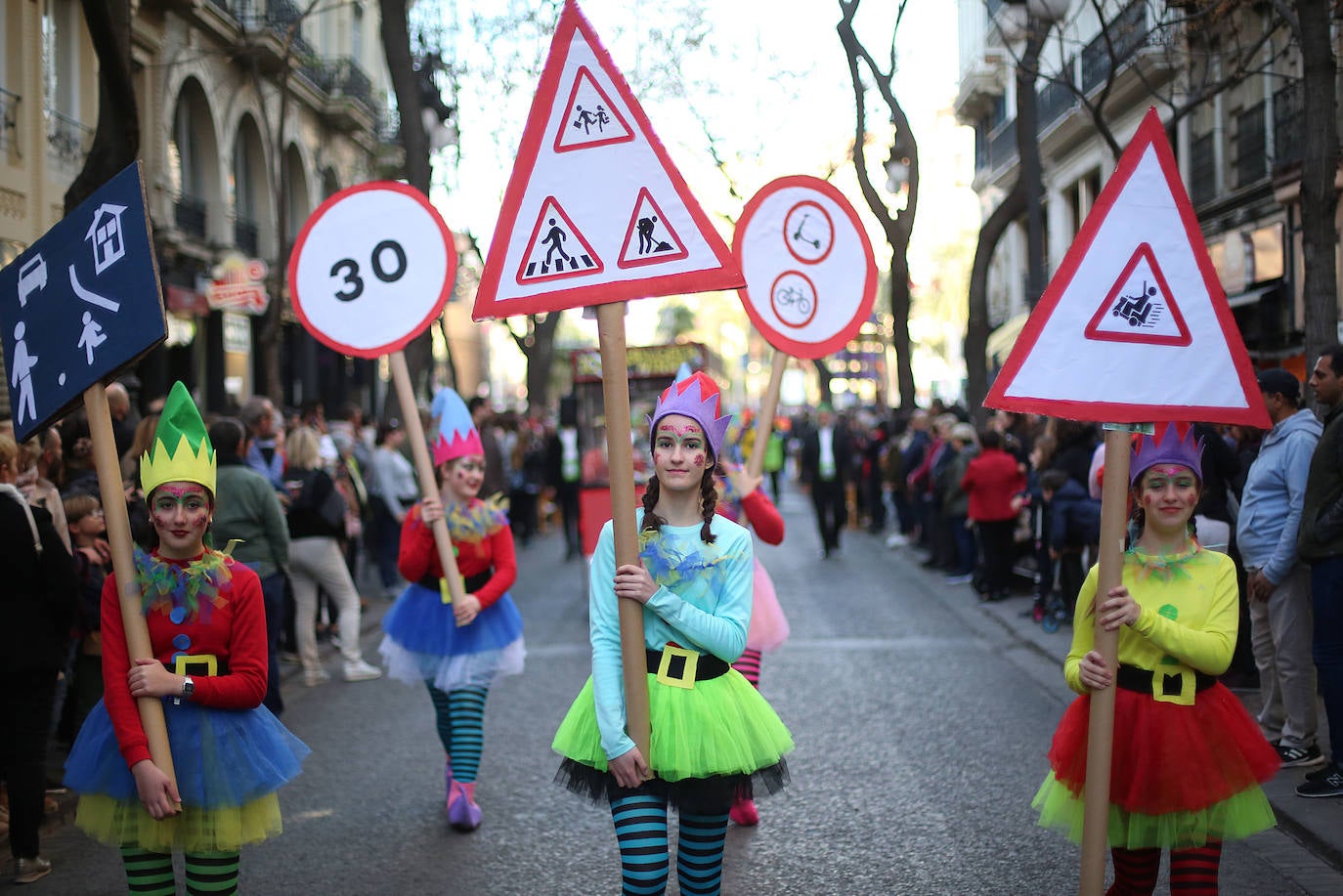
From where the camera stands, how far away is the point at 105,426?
392 centimetres

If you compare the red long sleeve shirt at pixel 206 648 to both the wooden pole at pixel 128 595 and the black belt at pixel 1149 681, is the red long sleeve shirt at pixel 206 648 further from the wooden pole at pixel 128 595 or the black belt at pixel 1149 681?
the black belt at pixel 1149 681

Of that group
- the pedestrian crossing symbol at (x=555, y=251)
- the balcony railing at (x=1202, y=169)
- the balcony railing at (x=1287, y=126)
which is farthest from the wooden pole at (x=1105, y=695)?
the balcony railing at (x=1202, y=169)

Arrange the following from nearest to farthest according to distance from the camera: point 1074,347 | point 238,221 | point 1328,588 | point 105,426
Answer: point 1074,347
point 105,426
point 1328,588
point 238,221

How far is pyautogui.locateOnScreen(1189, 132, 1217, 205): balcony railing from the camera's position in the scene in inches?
859

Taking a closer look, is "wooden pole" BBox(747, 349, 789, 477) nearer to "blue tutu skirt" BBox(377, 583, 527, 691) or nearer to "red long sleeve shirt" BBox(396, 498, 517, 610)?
"red long sleeve shirt" BBox(396, 498, 517, 610)

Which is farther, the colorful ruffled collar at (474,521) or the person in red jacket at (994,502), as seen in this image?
the person in red jacket at (994,502)

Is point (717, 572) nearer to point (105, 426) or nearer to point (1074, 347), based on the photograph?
point (1074, 347)

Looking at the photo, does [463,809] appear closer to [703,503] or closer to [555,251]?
[703,503]

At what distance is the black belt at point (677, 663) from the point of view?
3697mm

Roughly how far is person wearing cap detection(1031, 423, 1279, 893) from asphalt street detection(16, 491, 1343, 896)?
1.24 meters

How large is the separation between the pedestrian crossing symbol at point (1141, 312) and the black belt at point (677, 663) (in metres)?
1.43

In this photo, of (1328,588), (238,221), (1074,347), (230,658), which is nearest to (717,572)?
(1074,347)

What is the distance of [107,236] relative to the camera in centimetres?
398

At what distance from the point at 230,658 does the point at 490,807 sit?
2709 mm
